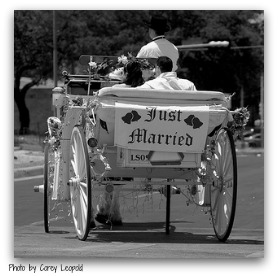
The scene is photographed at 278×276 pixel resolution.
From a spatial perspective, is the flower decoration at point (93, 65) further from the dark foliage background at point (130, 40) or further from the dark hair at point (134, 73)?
the dark foliage background at point (130, 40)

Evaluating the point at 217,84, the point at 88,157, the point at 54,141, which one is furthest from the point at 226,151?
the point at 217,84

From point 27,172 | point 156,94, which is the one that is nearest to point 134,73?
point 156,94

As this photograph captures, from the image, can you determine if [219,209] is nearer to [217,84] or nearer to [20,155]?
[20,155]

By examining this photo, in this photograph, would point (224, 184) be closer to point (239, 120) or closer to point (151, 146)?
point (239, 120)

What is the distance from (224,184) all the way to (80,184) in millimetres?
1479

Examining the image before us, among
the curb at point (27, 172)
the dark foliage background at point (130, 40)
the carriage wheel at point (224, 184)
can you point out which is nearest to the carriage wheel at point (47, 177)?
the carriage wheel at point (224, 184)

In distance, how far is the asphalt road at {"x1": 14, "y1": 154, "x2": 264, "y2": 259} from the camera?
802 cm

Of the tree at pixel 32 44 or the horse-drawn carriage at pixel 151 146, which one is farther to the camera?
the tree at pixel 32 44

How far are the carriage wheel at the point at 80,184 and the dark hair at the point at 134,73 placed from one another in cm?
98

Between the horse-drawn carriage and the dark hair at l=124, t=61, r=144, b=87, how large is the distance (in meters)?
0.73

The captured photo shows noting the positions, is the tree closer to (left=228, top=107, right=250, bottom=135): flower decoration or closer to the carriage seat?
(left=228, top=107, right=250, bottom=135): flower decoration

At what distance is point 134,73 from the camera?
33.2 feet

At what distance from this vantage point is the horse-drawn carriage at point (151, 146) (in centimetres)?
884

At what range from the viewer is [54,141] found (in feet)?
33.8
